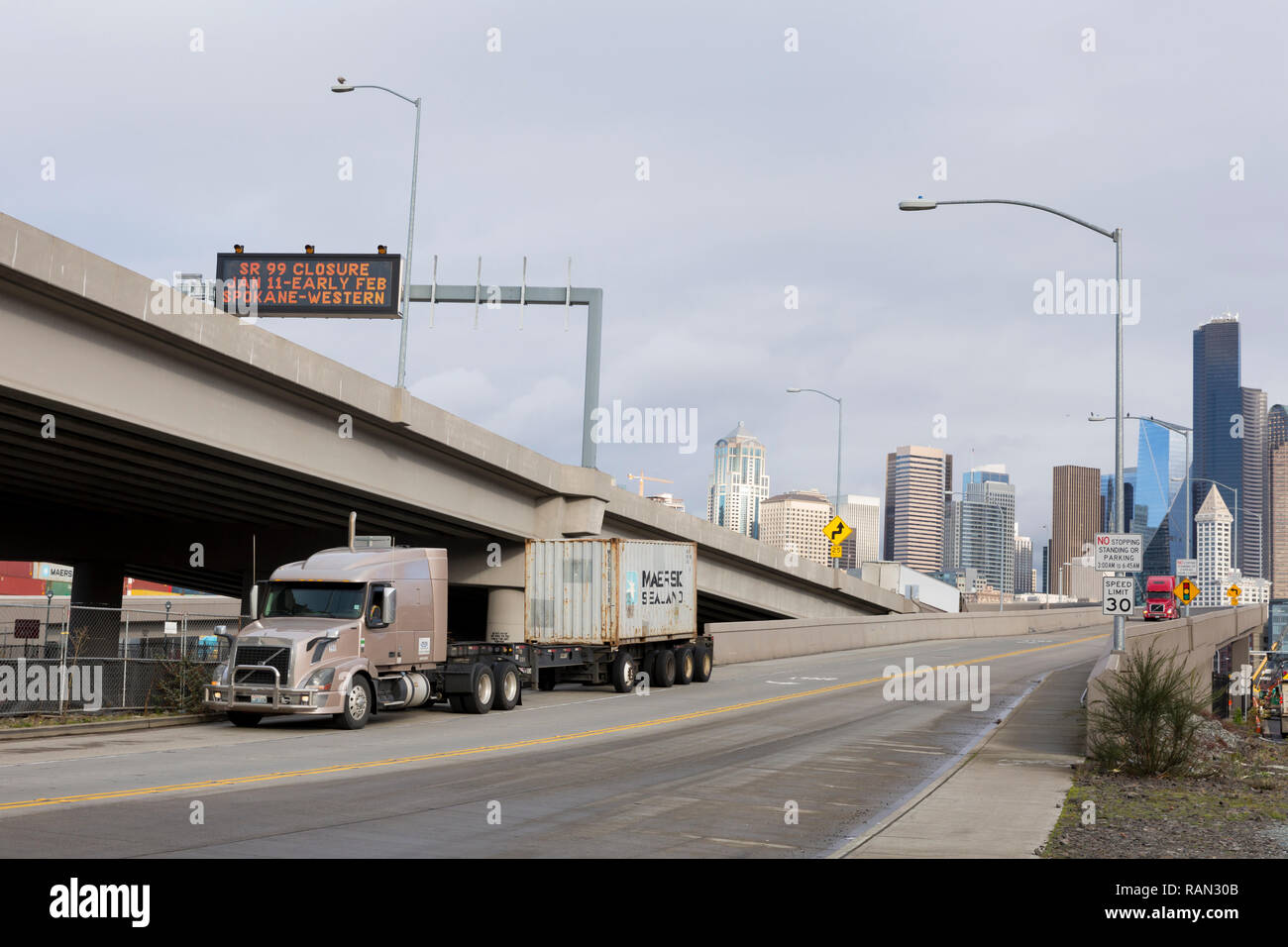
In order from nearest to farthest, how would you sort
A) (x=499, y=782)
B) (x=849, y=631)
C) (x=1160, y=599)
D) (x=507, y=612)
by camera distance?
1. (x=499, y=782)
2. (x=507, y=612)
3. (x=849, y=631)
4. (x=1160, y=599)

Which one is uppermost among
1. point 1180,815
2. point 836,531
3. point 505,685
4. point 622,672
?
point 836,531

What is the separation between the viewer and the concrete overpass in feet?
64.4

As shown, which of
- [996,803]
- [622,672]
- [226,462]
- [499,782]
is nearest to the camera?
[996,803]

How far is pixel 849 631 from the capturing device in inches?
1901

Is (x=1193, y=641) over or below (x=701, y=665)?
over

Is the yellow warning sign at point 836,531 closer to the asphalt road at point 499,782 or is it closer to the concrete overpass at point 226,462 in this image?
the concrete overpass at point 226,462

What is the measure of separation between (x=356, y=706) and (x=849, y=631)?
3043cm

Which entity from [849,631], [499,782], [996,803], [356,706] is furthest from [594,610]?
[849,631]

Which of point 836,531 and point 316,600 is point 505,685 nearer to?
point 316,600

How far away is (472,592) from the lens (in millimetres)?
47125

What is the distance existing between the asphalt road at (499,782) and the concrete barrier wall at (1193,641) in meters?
2.57
